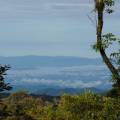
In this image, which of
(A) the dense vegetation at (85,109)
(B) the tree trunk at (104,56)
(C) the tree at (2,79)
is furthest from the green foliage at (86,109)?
(C) the tree at (2,79)

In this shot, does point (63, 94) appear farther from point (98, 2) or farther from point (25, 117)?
point (25, 117)

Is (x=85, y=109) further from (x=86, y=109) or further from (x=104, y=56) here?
(x=104, y=56)

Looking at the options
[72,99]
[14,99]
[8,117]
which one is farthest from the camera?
[14,99]

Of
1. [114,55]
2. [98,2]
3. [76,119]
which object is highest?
[98,2]

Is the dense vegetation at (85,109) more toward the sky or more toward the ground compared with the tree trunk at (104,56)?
more toward the ground

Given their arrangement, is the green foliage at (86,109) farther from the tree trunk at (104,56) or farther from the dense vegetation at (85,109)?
the tree trunk at (104,56)

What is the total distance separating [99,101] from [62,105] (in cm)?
206

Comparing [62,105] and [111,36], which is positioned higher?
[111,36]

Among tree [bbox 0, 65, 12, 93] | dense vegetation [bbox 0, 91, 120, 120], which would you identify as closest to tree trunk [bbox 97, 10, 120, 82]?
dense vegetation [bbox 0, 91, 120, 120]

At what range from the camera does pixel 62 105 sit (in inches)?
1545

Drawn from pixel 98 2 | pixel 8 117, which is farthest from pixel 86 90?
pixel 8 117

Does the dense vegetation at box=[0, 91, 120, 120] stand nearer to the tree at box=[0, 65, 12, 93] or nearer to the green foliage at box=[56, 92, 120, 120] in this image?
the green foliage at box=[56, 92, 120, 120]

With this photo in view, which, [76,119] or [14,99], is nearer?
[76,119]

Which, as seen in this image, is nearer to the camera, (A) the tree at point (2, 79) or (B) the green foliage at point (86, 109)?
(B) the green foliage at point (86, 109)
